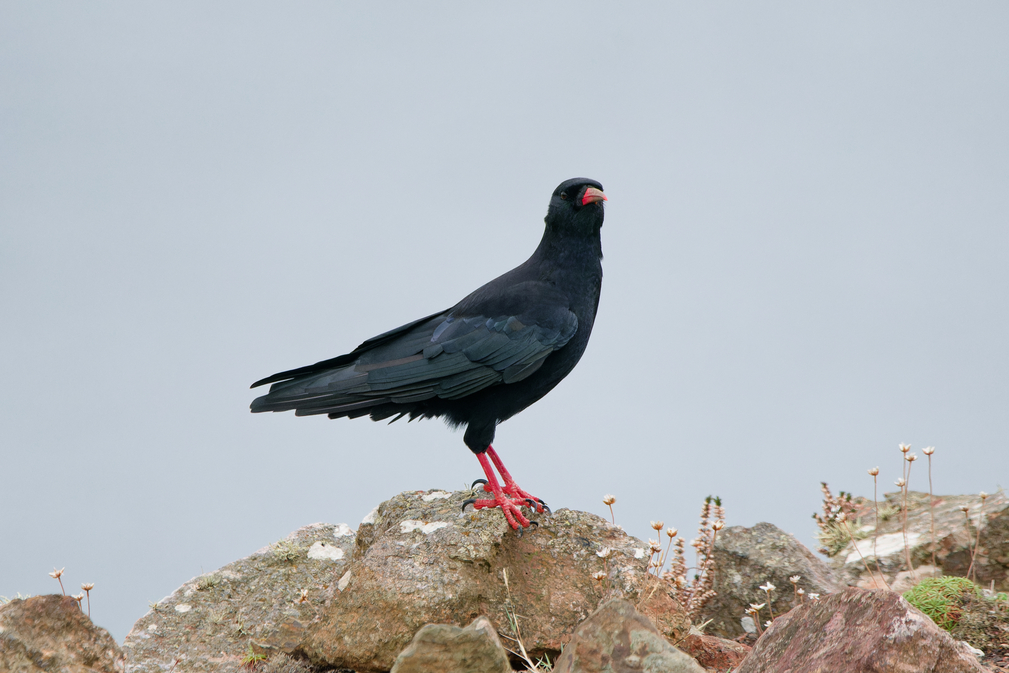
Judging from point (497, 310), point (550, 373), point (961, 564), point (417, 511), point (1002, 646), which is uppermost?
point (497, 310)

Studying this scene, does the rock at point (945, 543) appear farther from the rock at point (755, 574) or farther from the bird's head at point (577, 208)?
the bird's head at point (577, 208)

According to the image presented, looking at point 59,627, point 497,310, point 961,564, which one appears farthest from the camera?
point 961,564

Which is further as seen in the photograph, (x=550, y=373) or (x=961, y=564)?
(x=961, y=564)

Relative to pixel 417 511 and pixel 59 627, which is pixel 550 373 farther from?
pixel 59 627

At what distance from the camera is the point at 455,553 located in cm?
558

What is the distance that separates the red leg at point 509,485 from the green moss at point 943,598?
265 centimetres

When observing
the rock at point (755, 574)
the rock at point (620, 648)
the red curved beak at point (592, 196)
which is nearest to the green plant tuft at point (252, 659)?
the rock at point (620, 648)

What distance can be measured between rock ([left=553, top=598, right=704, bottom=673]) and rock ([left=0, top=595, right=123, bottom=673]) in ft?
8.32

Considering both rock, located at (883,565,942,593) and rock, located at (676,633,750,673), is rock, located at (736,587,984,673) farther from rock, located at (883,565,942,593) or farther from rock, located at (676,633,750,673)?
rock, located at (883,565,942,593)

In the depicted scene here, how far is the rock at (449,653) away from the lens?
4.14m

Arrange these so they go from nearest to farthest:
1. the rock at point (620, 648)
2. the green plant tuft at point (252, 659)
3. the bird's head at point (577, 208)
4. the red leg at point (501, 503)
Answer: the rock at point (620, 648) < the green plant tuft at point (252, 659) < the red leg at point (501, 503) < the bird's head at point (577, 208)

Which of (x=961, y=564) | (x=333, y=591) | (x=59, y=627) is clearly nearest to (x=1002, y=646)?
(x=961, y=564)

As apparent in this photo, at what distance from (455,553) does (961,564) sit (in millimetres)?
4759

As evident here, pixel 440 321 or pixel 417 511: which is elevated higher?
pixel 440 321
